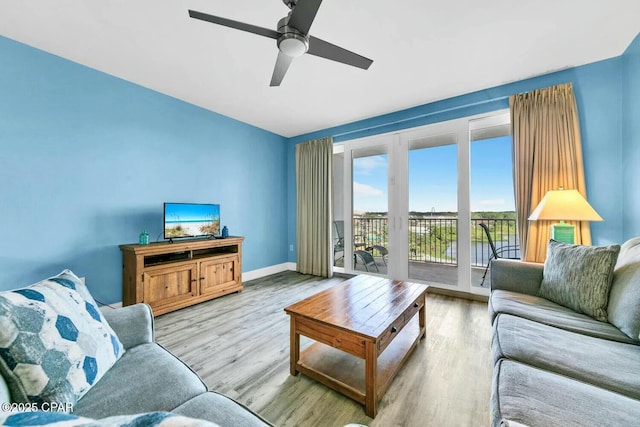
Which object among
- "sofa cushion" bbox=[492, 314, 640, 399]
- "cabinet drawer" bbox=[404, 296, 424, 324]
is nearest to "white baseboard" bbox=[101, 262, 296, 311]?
"cabinet drawer" bbox=[404, 296, 424, 324]

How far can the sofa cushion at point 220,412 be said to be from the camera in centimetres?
79

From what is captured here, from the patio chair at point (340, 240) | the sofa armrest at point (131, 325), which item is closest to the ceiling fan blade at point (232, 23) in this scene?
the sofa armrest at point (131, 325)

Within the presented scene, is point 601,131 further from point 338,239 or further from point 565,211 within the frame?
point 338,239

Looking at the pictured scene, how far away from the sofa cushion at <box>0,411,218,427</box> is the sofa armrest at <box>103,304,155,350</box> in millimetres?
1012

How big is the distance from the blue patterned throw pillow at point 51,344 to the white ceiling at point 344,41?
200 cm

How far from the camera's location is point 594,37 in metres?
2.11

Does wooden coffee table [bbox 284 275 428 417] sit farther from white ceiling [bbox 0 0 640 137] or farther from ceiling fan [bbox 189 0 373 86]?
white ceiling [bbox 0 0 640 137]

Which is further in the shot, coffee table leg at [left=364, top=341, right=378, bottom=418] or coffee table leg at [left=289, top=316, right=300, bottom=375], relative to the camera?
coffee table leg at [left=289, top=316, right=300, bottom=375]

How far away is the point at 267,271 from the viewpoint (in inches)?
175

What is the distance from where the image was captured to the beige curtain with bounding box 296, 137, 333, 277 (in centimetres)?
427

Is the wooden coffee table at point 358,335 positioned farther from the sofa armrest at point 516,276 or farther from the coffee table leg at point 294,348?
the sofa armrest at point 516,276

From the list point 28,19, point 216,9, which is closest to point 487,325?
point 216,9

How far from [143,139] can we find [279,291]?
8.41 ft

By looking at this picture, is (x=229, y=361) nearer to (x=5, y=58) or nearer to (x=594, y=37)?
(x=5, y=58)
